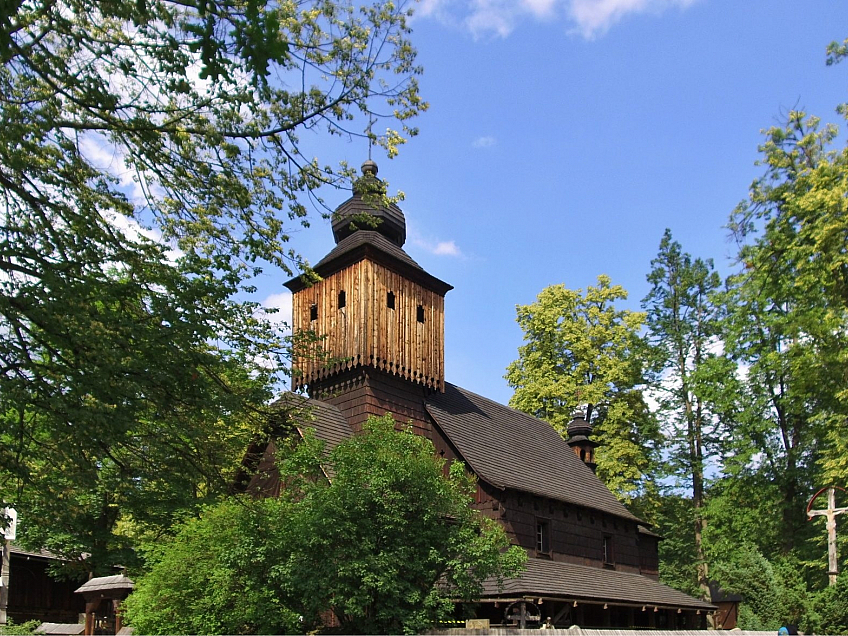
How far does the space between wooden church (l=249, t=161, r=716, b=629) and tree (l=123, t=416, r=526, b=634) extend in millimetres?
5196

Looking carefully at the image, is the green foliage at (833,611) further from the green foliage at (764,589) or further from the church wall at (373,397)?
the church wall at (373,397)

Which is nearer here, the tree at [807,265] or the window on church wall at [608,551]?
the tree at [807,265]

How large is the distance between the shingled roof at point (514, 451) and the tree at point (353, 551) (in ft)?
25.4

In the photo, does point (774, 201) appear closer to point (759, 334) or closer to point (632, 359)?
point (759, 334)

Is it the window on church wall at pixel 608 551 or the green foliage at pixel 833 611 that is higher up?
the window on church wall at pixel 608 551

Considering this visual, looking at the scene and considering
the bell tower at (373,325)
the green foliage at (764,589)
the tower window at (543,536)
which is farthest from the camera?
the green foliage at (764,589)

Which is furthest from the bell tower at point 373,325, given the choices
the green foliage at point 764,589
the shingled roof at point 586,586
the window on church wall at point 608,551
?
the green foliage at point 764,589

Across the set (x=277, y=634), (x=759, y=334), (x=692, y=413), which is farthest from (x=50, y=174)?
(x=692, y=413)

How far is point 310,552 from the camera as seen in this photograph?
1370cm

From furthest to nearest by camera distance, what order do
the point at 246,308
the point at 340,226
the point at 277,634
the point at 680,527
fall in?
the point at 680,527
the point at 340,226
the point at 277,634
the point at 246,308

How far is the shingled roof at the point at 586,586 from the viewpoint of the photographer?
19.0 meters

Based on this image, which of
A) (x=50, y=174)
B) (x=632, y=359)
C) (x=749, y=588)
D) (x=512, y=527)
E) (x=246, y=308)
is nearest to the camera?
(x=50, y=174)

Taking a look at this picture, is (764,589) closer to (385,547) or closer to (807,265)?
(807,265)

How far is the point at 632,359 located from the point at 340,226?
58.8 ft
